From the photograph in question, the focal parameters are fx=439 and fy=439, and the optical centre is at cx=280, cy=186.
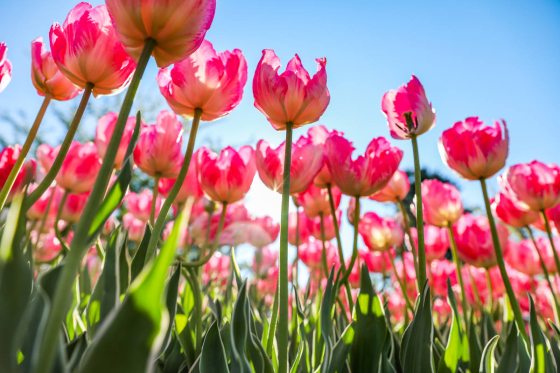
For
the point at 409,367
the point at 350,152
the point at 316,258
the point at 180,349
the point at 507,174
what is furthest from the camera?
the point at 316,258

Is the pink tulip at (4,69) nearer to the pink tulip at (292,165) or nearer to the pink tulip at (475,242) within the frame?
the pink tulip at (292,165)

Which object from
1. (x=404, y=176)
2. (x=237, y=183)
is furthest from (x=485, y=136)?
(x=237, y=183)

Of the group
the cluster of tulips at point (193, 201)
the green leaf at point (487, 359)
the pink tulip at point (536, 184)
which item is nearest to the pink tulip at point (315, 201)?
the cluster of tulips at point (193, 201)

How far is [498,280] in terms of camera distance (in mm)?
2055

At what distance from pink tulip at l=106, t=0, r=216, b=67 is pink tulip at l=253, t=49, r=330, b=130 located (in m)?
0.24

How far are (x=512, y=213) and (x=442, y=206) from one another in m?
0.29

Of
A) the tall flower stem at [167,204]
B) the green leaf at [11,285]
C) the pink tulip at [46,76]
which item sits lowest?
the green leaf at [11,285]

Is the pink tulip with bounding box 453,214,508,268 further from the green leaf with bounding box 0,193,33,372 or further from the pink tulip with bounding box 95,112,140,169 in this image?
the green leaf with bounding box 0,193,33,372

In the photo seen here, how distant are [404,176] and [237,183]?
54 cm

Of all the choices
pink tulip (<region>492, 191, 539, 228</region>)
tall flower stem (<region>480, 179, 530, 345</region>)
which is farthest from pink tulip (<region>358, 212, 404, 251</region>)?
tall flower stem (<region>480, 179, 530, 345</region>)

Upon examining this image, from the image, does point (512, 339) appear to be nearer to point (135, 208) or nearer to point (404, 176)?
point (404, 176)

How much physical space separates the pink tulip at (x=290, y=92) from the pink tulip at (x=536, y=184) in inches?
29.7

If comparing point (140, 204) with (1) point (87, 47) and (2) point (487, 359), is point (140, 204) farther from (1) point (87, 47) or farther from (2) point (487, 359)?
(2) point (487, 359)

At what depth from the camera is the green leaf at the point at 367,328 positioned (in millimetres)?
679
